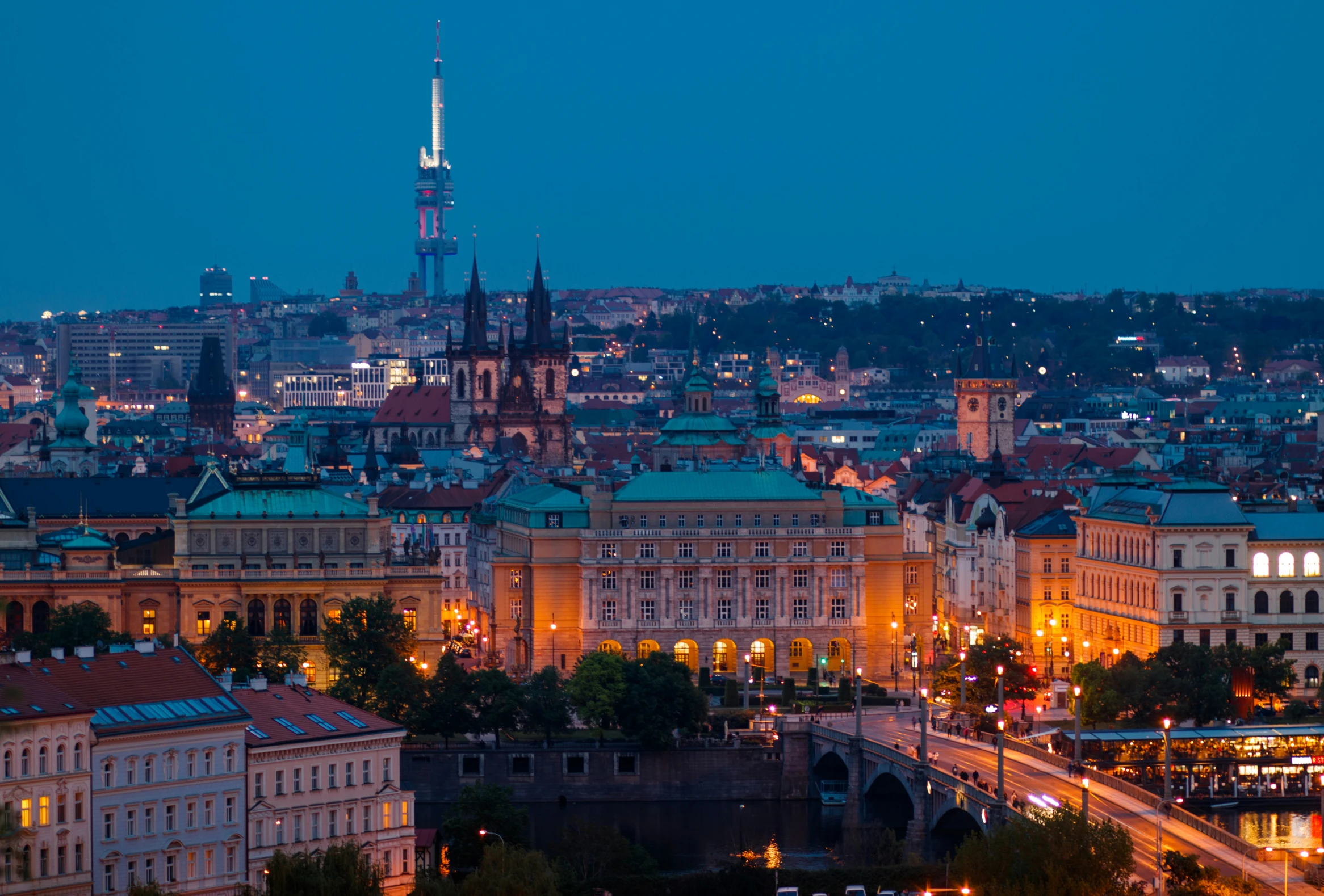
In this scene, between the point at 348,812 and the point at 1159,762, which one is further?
the point at 1159,762

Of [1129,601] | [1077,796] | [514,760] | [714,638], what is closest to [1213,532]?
[1129,601]

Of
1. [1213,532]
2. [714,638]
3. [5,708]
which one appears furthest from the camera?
[714,638]

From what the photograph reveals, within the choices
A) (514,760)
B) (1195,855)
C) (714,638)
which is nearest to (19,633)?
(514,760)

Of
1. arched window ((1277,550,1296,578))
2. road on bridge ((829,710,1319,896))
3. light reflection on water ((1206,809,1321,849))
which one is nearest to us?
road on bridge ((829,710,1319,896))

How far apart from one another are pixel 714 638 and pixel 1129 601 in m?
17.6

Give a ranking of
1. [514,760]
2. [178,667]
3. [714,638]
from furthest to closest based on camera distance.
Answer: [714,638] < [514,760] < [178,667]

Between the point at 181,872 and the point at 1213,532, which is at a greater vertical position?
the point at 1213,532

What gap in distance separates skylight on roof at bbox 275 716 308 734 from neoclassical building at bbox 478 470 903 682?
45.7 meters

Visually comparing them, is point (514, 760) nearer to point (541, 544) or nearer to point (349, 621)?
point (349, 621)

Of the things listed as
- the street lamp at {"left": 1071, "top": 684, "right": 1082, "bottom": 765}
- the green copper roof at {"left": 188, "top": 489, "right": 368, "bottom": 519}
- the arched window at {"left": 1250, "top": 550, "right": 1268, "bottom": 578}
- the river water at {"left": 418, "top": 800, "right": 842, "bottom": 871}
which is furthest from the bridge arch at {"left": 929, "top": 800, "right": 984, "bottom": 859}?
the green copper roof at {"left": 188, "top": 489, "right": 368, "bottom": 519}

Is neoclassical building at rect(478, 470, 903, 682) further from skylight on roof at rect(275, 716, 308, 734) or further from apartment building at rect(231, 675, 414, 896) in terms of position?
skylight on roof at rect(275, 716, 308, 734)

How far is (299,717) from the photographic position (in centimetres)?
8850

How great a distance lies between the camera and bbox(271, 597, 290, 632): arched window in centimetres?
12544

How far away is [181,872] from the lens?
81.1 meters
